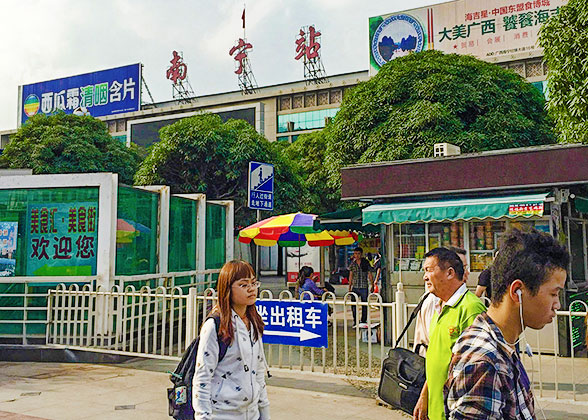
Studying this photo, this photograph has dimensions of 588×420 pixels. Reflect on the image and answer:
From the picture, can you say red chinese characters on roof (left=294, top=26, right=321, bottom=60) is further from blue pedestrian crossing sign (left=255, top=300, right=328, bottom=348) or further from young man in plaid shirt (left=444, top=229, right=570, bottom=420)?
young man in plaid shirt (left=444, top=229, right=570, bottom=420)

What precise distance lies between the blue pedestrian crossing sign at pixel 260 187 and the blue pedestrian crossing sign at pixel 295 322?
9.49ft

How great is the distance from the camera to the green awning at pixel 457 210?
8.29m

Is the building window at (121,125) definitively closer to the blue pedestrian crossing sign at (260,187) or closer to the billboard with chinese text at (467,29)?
the billboard with chinese text at (467,29)

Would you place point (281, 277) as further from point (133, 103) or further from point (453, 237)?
point (453, 237)

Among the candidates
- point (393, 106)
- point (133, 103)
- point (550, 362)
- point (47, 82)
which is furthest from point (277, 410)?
point (47, 82)

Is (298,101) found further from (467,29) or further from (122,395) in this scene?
(122,395)

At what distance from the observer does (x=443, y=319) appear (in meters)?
3.06

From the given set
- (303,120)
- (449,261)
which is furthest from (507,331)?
(303,120)

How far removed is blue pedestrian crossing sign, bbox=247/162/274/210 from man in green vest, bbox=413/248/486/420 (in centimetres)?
602

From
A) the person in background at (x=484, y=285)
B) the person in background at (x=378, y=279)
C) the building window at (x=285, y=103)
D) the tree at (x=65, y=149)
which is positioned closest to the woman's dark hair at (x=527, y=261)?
the person in background at (x=484, y=285)

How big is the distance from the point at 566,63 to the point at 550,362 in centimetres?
569

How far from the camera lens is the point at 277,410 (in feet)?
20.2

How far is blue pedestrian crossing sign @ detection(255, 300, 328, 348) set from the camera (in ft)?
21.9

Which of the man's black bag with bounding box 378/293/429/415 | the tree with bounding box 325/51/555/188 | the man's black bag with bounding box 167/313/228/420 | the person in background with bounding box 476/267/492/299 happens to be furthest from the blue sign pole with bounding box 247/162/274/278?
the tree with bounding box 325/51/555/188
